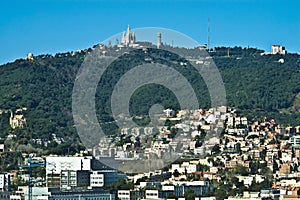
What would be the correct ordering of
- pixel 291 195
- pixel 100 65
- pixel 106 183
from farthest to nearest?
pixel 100 65 → pixel 106 183 → pixel 291 195

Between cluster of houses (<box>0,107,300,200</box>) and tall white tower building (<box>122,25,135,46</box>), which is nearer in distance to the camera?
cluster of houses (<box>0,107,300,200</box>)

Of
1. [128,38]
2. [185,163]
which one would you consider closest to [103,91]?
[128,38]

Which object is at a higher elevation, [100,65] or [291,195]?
[100,65]

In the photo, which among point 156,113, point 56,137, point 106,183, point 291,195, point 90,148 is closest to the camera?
point 291,195

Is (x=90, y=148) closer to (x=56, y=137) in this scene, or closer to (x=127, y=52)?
(x=56, y=137)

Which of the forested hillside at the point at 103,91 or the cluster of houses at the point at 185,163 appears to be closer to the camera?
the cluster of houses at the point at 185,163

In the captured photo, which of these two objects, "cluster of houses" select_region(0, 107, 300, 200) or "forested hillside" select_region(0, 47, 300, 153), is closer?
"cluster of houses" select_region(0, 107, 300, 200)

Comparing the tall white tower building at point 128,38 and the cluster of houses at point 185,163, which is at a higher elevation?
the tall white tower building at point 128,38

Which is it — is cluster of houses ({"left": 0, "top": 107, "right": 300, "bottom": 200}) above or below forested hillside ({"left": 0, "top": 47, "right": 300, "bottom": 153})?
below

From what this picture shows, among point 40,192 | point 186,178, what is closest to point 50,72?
point 186,178
